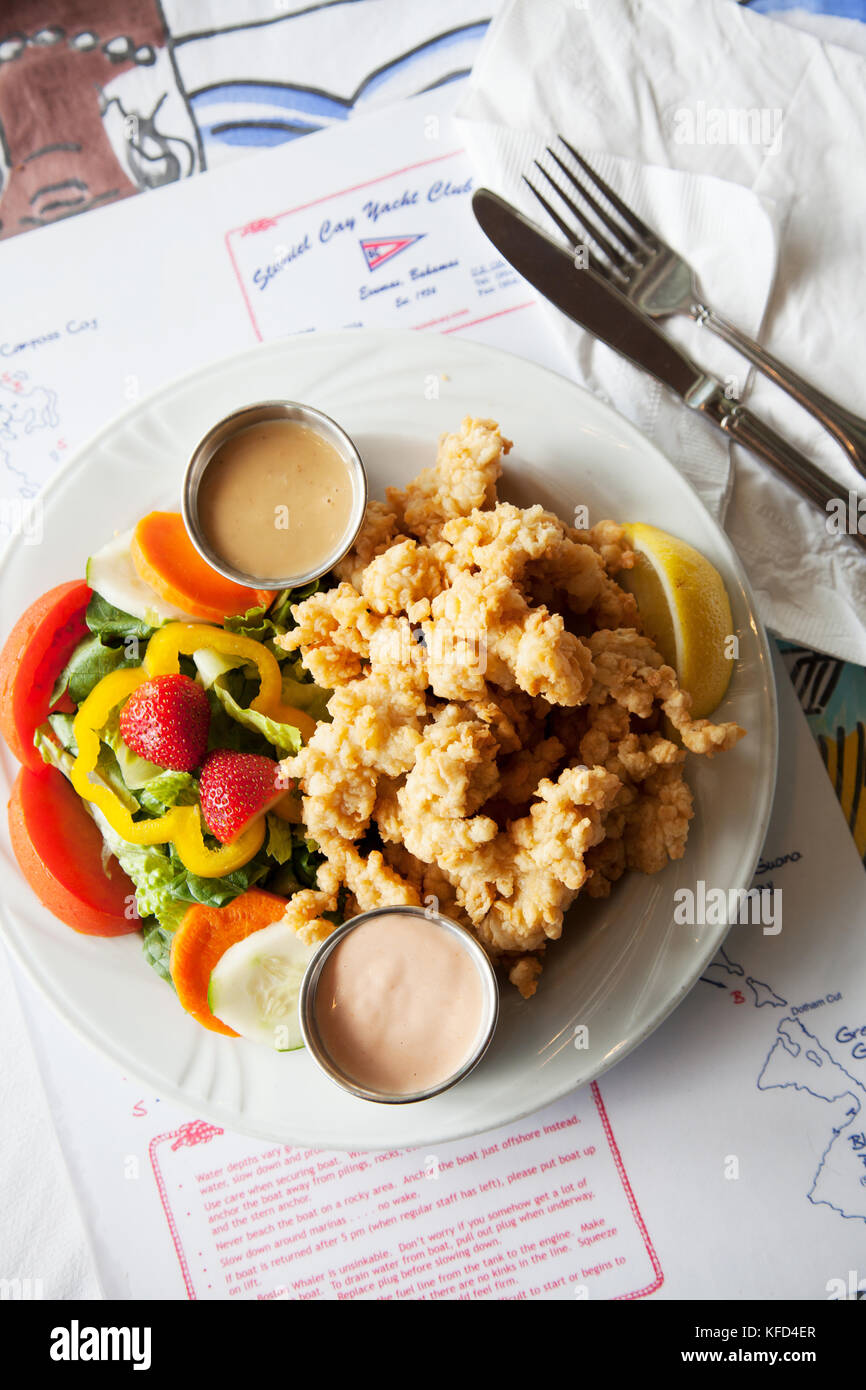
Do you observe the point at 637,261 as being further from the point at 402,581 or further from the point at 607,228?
the point at 402,581

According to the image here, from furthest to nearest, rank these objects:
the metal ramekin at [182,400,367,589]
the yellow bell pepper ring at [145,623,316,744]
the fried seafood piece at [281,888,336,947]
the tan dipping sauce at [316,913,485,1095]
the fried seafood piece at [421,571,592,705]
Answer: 1. the yellow bell pepper ring at [145,623,316,744]
2. the metal ramekin at [182,400,367,589]
3. the fried seafood piece at [281,888,336,947]
4. the tan dipping sauce at [316,913,485,1095]
5. the fried seafood piece at [421,571,592,705]

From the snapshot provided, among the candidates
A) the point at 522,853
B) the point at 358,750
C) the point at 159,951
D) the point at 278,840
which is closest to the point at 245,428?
the point at 358,750

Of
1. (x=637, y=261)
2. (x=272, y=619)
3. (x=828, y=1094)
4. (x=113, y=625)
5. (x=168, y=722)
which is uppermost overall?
(x=637, y=261)

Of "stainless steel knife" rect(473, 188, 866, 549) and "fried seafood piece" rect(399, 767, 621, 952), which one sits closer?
"fried seafood piece" rect(399, 767, 621, 952)

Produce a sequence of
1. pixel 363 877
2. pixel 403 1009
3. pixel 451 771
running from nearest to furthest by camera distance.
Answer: pixel 451 771, pixel 403 1009, pixel 363 877

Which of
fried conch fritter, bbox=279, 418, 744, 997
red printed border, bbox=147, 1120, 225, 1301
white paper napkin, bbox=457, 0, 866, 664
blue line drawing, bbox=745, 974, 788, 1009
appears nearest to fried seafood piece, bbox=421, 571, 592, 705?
fried conch fritter, bbox=279, 418, 744, 997

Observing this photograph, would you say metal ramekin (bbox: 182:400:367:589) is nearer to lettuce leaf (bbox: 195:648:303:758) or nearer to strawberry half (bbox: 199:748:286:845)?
lettuce leaf (bbox: 195:648:303:758)
